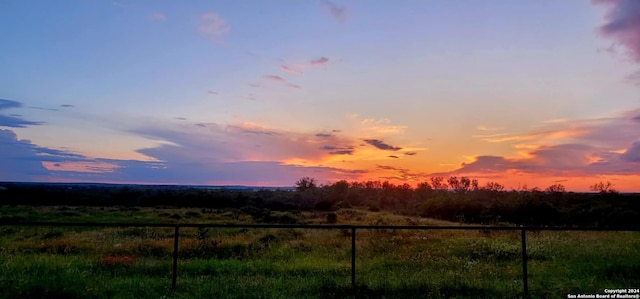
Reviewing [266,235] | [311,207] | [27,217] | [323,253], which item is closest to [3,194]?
[27,217]

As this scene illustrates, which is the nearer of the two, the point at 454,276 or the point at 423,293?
the point at 423,293

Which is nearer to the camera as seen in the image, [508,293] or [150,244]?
[508,293]

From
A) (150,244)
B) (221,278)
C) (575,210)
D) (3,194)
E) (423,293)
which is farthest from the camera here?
(3,194)

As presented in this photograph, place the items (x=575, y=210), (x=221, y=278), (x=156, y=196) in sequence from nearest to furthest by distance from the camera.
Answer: (x=221, y=278)
(x=575, y=210)
(x=156, y=196)

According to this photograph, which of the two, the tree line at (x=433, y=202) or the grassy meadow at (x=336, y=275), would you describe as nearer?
the grassy meadow at (x=336, y=275)

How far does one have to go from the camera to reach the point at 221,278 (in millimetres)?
10648

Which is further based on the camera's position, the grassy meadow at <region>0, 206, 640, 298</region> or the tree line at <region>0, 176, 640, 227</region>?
the tree line at <region>0, 176, 640, 227</region>

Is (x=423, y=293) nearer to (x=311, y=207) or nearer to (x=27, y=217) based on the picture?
(x=27, y=217)

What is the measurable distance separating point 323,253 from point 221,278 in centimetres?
750

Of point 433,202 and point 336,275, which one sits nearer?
point 336,275

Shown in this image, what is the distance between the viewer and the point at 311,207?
81.3 meters

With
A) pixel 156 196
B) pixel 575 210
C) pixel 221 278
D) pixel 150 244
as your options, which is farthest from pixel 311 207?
pixel 221 278

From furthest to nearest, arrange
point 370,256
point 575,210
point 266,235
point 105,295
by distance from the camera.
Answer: point 575,210
point 266,235
point 370,256
point 105,295

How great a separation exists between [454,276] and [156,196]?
280ft
